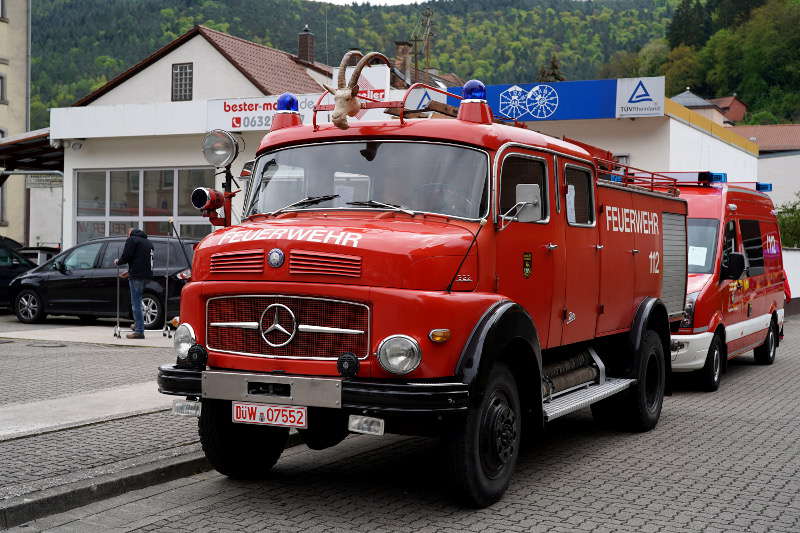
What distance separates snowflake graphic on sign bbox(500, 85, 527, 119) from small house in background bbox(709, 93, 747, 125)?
9121cm

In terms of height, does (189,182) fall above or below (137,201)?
above

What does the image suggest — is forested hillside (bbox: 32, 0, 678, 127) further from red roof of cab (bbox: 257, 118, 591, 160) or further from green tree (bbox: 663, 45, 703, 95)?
red roof of cab (bbox: 257, 118, 591, 160)

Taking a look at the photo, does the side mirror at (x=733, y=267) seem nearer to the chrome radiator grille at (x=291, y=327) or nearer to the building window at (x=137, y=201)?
the chrome radiator grille at (x=291, y=327)

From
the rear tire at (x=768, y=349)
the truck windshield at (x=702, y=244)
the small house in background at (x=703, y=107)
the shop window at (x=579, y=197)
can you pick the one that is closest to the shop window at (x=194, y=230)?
the rear tire at (x=768, y=349)

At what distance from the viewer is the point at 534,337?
6.88 m

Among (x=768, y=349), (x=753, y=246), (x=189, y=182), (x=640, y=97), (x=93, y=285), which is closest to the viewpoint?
(x=753, y=246)

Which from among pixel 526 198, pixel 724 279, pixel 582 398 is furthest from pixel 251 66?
pixel 526 198

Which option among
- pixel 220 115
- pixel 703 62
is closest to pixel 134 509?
pixel 220 115

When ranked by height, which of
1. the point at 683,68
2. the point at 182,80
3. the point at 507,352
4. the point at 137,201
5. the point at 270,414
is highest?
the point at 683,68

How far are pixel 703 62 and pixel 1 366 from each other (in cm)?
11990

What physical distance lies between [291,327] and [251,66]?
29708mm

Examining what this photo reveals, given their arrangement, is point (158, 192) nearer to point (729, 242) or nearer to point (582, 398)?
point (729, 242)

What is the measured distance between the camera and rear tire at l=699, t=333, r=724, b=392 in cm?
1233

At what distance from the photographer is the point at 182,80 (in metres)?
34.4
